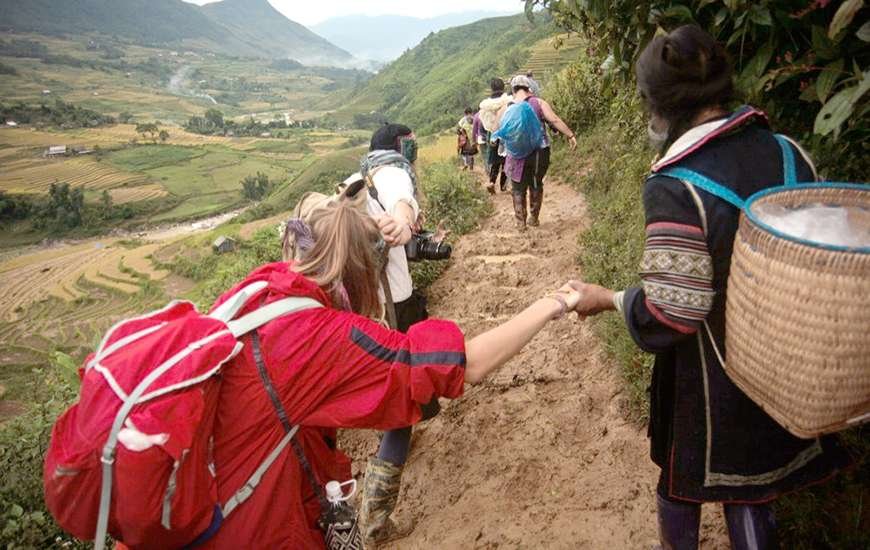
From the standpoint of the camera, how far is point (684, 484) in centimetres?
147

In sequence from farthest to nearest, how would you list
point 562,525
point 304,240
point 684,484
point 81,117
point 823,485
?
point 81,117, point 562,525, point 823,485, point 304,240, point 684,484

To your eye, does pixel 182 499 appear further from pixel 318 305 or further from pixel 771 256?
pixel 771 256

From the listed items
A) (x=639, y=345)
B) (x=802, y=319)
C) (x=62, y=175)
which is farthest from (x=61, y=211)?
(x=802, y=319)

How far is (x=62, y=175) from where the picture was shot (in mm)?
70375

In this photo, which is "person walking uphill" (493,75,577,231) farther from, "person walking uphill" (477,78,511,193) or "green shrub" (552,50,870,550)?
"person walking uphill" (477,78,511,193)

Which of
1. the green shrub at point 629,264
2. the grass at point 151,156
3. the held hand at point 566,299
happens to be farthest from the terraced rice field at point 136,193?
the held hand at point 566,299

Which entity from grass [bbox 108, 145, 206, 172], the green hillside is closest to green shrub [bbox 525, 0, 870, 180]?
the green hillside

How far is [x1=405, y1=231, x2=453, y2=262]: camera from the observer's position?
2.55 m

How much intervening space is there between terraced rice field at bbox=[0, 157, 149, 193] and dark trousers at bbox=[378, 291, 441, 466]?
79374 millimetres

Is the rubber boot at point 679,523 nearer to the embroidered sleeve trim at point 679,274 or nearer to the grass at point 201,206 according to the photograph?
the embroidered sleeve trim at point 679,274

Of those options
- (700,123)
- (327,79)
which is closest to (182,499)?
(700,123)

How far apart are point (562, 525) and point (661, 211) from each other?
168 cm

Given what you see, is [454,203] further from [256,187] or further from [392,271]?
[256,187]

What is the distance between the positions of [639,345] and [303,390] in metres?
0.91
